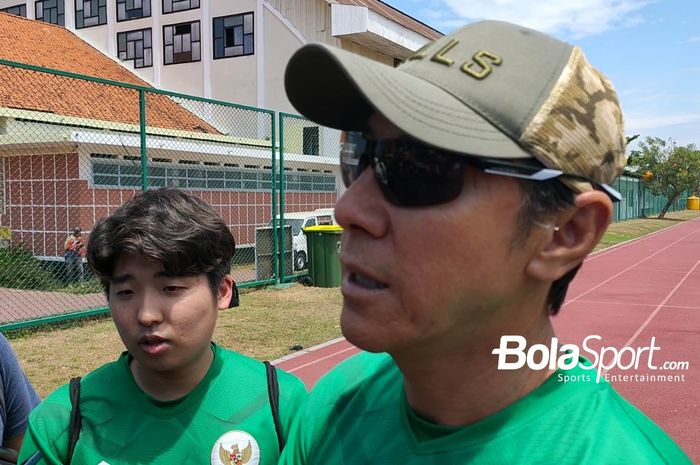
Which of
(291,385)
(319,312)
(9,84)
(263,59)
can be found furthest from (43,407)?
(263,59)

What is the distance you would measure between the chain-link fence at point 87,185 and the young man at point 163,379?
7.79 meters

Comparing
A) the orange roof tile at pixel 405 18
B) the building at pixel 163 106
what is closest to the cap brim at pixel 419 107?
the building at pixel 163 106

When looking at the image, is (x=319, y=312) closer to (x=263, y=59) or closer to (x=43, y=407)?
(x=43, y=407)

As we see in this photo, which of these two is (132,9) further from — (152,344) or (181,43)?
(152,344)

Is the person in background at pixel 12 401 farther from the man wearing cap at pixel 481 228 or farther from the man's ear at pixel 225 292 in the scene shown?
the man wearing cap at pixel 481 228

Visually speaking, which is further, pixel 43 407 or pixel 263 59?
pixel 263 59

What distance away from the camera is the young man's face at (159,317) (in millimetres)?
1894

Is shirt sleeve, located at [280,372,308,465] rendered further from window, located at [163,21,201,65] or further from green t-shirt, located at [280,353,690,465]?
window, located at [163,21,201,65]

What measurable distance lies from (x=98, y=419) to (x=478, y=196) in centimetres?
138

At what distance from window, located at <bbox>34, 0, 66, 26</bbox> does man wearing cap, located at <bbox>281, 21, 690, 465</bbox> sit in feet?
100

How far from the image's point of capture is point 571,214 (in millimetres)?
1086

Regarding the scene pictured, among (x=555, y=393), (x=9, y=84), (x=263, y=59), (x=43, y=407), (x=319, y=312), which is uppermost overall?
(x=263, y=59)

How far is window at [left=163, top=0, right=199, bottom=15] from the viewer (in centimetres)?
2444

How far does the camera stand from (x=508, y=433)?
43.3 inches
